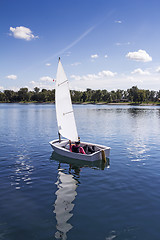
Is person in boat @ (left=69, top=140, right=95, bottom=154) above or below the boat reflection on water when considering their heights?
above

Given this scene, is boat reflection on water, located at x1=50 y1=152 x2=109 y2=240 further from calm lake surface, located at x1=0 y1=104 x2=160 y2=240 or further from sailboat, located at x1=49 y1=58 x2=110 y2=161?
sailboat, located at x1=49 y1=58 x2=110 y2=161

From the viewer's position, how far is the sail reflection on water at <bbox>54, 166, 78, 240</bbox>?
9.97m

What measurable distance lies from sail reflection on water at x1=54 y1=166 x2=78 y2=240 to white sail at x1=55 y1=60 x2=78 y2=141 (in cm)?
662

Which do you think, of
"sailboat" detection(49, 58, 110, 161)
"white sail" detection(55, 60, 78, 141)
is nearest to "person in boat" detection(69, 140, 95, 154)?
"sailboat" detection(49, 58, 110, 161)

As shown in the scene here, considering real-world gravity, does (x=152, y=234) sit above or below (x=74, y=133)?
below

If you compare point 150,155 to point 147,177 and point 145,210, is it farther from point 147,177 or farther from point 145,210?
point 145,210

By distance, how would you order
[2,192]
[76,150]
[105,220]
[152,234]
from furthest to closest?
1. [76,150]
2. [2,192]
3. [105,220]
4. [152,234]

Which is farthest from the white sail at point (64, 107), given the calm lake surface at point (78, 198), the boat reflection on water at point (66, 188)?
the calm lake surface at point (78, 198)

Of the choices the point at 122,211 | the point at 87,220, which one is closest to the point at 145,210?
the point at 122,211

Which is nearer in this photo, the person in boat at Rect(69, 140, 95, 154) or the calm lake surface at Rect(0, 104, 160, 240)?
the calm lake surface at Rect(0, 104, 160, 240)

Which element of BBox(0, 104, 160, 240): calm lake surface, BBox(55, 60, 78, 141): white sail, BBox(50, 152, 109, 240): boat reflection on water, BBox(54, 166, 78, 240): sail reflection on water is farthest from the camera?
BBox(55, 60, 78, 141): white sail

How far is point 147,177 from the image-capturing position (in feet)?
56.5

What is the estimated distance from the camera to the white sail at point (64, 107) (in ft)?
75.7

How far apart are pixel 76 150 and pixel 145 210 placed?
36.1ft
